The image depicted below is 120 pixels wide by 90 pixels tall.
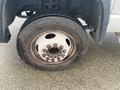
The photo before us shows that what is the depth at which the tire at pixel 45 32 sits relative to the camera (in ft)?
9.07

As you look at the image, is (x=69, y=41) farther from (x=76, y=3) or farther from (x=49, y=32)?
(x=76, y=3)

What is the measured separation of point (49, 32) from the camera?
282 centimetres

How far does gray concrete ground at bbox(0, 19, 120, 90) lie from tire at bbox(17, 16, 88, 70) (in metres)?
0.11

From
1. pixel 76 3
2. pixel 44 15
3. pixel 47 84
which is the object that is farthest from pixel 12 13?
pixel 47 84

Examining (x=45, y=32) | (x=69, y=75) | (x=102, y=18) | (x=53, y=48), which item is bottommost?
(x=69, y=75)

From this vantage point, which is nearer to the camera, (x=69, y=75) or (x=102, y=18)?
(x=102, y=18)

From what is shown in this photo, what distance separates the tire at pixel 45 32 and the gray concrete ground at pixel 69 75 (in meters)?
0.11

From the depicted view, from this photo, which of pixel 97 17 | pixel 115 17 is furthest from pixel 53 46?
pixel 115 17

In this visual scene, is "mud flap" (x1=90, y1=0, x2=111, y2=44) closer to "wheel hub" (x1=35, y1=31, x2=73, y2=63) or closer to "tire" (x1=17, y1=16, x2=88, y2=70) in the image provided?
"tire" (x1=17, y1=16, x2=88, y2=70)

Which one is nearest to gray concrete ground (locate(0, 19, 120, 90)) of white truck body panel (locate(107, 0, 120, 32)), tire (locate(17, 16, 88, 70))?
tire (locate(17, 16, 88, 70))

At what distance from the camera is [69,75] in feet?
9.59

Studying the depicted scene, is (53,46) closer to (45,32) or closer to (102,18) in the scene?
(45,32)

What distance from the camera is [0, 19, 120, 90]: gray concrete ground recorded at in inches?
107

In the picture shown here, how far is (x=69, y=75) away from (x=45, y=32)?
0.55 meters
